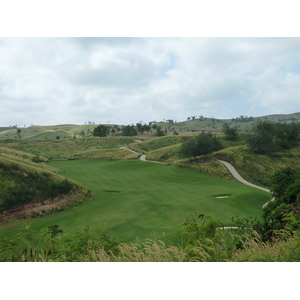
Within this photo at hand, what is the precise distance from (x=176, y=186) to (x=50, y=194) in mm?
19364

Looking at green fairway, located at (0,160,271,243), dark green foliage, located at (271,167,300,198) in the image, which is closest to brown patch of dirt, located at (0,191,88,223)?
green fairway, located at (0,160,271,243)

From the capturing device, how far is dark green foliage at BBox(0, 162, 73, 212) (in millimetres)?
18141

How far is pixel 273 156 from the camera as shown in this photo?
52.8m

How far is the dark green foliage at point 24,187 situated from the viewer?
18.1 meters

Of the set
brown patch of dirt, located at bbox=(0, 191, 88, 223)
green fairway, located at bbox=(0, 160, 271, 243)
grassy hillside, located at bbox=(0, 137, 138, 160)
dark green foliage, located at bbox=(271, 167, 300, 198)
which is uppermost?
grassy hillside, located at bbox=(0, 137, 138, 160)

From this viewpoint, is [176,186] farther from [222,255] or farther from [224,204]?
[222,255]

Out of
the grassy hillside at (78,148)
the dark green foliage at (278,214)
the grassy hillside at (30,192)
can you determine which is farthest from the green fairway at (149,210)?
the grassy hillside at (78,148)

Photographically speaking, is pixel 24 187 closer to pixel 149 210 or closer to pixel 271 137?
pixel 149 210

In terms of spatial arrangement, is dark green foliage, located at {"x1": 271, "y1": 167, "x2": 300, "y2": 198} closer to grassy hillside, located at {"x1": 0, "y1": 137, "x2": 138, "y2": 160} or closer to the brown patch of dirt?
the brown patch of dirt

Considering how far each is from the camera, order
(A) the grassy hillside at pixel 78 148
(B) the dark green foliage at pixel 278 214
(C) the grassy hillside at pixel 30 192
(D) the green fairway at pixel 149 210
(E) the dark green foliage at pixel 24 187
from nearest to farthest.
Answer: (B) the dark green foliage at pixel 278 214, (D) the green fairway at pixel 149 210, (C) the grassy hillside at pixel 30 192, (E) the dark green foliage at pixel 24 187, (A) the grassy hillside at pixel 78 148

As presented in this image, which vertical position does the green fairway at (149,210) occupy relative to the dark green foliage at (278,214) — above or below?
below

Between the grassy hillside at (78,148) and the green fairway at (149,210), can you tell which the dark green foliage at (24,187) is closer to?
the green fairway at (149,210)

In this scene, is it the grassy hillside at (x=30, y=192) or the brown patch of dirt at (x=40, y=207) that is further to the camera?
the grassy hillside at (x=30, y=192)

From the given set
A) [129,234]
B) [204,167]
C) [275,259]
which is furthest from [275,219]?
[204,167]
